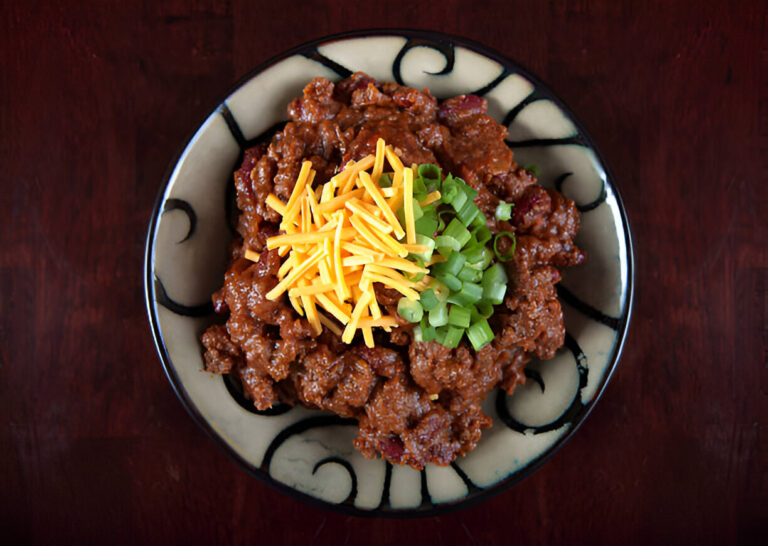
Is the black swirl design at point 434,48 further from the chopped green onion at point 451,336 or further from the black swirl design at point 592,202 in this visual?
the chopped green onion at point 451,336

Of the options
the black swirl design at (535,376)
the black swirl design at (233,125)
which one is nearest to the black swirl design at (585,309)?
the black swirl design at (535,376)

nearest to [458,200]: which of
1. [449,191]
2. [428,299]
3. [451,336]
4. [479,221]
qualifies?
[449,191]

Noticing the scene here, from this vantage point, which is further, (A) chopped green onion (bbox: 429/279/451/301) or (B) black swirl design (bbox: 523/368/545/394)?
(B) black swirl design (bbox: 523/368/545/394)

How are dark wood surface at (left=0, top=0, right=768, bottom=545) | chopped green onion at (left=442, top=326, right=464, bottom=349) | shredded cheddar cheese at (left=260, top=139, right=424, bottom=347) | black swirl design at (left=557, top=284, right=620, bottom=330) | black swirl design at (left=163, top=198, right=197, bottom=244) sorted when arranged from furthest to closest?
dark wood surface at (left=0, top=0, right=768, bottom=545)
black swirl design at (left=557, top=284, right=620, bottom=330)
black swirl design at (left=163, top=198, right=197, bottom=244)
chopped green onion at (left=442, top=326, right=464, bottom=349)
shredded cheddar cheese at (left=260, top=139, right=424, bottom=347)

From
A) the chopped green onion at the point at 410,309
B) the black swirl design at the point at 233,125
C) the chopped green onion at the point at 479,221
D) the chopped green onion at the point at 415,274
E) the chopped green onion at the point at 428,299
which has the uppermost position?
the black swirl design at the point at 233,125

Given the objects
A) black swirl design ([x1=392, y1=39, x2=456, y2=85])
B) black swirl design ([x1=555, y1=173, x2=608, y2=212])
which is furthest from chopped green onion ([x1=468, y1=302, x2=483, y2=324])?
black swirl design ([x1=392, y1=39, x2=456, y2=85])

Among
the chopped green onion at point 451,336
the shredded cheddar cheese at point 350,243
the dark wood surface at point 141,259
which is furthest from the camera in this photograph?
the dark wood surface at point 141,259

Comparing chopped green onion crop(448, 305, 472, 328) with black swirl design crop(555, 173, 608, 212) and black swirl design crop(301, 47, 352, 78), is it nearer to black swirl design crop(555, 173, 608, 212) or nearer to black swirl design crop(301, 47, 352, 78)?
black swirl design crop(555, 173, 608, 212)

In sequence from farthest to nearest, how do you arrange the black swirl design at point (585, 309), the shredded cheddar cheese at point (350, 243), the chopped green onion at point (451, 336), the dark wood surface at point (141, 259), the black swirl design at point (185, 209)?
the dark wood surface at point (141, 259)
the black swirl design at point (585, 309)
the black swirl design at point (185, 209)
the chopped green onion at point (451, 336)
the shredded cheddar cheese at point (350, 243)
